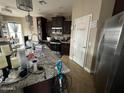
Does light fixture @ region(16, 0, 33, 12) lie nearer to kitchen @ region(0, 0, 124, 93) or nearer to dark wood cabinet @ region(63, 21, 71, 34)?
kitchen @ region(0, 0, 124, 93)

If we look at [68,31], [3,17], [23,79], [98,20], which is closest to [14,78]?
[23,79]

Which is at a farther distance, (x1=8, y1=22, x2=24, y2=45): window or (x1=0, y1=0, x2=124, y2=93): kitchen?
(x1=8, y1=22, x2=24, y2=45): window

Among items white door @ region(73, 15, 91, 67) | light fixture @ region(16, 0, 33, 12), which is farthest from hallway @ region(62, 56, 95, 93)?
light fixture @ region(16, 0, 33, 12)

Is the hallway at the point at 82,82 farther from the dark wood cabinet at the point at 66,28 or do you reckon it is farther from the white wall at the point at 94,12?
the dark wood cabinet at the point at 66,28

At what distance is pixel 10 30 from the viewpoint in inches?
257

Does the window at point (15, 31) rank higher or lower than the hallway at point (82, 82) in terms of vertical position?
higher

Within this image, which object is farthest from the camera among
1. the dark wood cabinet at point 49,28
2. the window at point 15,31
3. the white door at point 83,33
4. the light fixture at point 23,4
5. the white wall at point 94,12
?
the window at point 15,31

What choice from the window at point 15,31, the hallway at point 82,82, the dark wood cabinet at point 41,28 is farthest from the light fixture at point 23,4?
the window at point 15,31

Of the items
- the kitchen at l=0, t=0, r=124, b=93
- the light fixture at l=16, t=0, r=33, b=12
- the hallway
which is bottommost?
the hallway

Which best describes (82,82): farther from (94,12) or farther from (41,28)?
(41,28)

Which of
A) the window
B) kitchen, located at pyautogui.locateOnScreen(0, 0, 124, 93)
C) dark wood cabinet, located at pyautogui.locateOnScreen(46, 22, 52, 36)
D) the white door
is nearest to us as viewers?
kitchen, located at pyautogui.locateOnScreen(0, 0, 124, 93)

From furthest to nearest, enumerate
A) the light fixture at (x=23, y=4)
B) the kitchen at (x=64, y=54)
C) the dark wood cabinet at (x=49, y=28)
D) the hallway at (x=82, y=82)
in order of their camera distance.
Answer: the dark wood cabinet at (x=49, y=28) < the hallway at (x=82, y=82) < the light fixture at (x=23, y=4) < the kitchen at (x=64, y=54)

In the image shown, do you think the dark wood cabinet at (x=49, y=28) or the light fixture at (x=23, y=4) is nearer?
the light fixture at (x=23, y=4)

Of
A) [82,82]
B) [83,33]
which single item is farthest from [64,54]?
[82,82]
